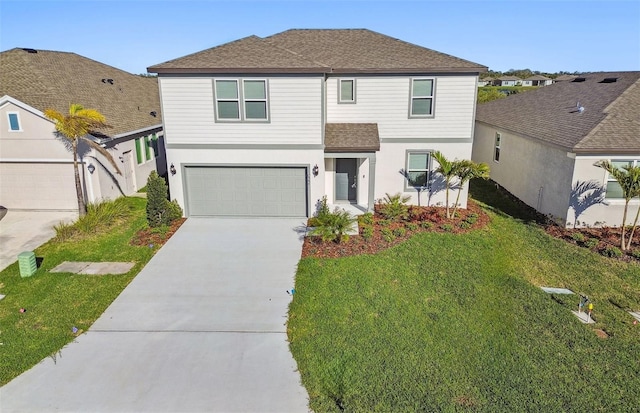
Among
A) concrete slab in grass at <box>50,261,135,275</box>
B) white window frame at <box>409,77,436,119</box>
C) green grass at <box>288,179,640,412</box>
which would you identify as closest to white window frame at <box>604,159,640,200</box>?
green grass at <box>288,179,640,412</box>

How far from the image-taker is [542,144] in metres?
15.8

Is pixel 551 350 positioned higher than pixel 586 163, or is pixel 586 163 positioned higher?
pixel 586 163

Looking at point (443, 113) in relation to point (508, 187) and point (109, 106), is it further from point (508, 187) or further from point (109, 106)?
point (109, 106)

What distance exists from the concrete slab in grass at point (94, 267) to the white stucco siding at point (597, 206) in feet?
45.8

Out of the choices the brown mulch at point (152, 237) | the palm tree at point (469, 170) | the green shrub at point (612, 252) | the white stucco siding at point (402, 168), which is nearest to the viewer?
the green shrub at point (612, 252)

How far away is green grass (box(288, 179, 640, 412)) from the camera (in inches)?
268

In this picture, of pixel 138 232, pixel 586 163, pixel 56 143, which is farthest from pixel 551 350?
pixel 56 143

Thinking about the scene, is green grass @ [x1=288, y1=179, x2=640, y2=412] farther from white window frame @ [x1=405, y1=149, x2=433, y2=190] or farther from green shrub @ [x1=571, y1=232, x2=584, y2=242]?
white window frame @ [x1=405, y1=149, x2=433, y2=190]

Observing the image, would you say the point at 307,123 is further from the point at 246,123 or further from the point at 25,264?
the point at 25,264

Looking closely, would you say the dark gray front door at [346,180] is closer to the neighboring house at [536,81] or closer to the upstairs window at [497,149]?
the upstairs window at [497,149]

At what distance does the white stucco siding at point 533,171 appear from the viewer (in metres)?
14.6

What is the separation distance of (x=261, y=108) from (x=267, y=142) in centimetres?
115

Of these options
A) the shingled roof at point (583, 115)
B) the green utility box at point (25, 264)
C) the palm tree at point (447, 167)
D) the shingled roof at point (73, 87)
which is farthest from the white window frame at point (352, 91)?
the green utility box at point (25, 264)

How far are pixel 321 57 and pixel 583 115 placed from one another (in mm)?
9875
